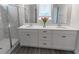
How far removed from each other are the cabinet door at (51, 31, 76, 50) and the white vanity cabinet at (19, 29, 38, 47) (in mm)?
365

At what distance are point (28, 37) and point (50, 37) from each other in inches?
17.7

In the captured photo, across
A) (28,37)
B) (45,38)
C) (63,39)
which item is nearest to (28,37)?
(28,37)

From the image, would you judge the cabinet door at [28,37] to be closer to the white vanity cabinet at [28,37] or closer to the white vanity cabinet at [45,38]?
the white vanity cabinet at [28,37]

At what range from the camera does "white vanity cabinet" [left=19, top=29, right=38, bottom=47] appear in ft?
5.79

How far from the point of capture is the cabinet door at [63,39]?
1.88 meters

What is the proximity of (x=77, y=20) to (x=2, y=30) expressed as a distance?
1757 mm

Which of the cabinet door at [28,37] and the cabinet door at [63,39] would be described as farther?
the cabinet door at [63,39]

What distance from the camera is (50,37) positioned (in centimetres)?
187

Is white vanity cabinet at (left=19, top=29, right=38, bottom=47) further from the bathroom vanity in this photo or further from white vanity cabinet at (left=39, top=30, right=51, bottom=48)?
white vanity cabinet at (left=39, top=30, right=51, bottom=48)

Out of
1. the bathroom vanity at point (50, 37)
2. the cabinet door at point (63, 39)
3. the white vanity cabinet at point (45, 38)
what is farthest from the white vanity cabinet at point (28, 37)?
the cabinet door at point (63, 39)

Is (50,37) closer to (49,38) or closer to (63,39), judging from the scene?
Result: (49,38)

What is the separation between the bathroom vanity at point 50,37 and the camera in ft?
5.91

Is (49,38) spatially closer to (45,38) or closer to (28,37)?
(45,38)
